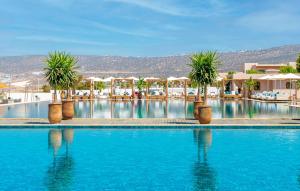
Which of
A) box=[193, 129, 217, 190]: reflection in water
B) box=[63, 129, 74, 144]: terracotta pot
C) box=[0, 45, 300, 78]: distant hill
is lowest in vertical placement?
box=[193, 129, 217, 190]: reflection in water

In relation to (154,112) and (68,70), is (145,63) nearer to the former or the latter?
(154,112)

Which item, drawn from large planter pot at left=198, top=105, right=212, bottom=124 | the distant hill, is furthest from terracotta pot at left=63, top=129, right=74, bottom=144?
the distant hill

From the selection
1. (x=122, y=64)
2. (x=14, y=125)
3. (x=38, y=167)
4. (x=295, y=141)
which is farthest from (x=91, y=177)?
(x=122, y=64)

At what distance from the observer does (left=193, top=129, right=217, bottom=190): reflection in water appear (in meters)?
7.78

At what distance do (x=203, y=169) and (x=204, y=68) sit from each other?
25.0 ft

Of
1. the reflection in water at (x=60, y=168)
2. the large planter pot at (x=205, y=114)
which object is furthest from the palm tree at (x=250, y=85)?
the reflection in water at (x=60, y=168)

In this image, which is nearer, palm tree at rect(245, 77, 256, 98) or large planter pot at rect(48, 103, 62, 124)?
large planter pot at rect(48, 103, 62, 124)

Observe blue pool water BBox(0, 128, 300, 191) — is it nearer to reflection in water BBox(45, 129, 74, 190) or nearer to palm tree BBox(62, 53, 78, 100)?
reflection in water BBox(45, 129, 74, 190)

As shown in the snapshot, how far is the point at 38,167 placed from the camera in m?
9.30

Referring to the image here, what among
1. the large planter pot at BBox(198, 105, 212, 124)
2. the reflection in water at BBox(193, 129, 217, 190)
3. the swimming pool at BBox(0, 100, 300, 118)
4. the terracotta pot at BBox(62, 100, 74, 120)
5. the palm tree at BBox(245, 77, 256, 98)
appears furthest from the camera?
the palm tree at BBox(245, 77, 256, 98)

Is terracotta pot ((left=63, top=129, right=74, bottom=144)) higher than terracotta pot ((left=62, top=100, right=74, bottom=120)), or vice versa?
terracotta pot ((left=62, top=100, right=74, bottom=120))

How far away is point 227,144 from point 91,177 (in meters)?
4.86

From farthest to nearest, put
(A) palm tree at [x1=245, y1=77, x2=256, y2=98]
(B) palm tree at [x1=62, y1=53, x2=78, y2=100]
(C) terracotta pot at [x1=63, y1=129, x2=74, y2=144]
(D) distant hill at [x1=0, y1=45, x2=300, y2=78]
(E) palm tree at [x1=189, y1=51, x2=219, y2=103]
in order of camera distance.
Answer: (D) distant hill at [x1=0, y1=45, x2=300, y2=78] < (A) palm tree at [x1=245, y1=77, x2=256, y2=98] < (B) palm tree at [x1=62, y1=53, x2=78, y2=100] < (E) palm tree at [x1=189, y1=51, x2=219, y2=103] < (C) terracotta pot at [x1=63, y1=129, x2=74, y2=144]

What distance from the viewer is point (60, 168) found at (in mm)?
9188
